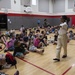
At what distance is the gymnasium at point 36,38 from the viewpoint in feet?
18.8

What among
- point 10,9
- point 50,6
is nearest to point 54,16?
point 50,6

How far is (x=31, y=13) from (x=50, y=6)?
5.16 metres

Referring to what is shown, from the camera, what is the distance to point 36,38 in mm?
9195

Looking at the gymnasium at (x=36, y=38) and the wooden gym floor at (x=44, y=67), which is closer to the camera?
the wooden gym floor at (x=44, y=67)

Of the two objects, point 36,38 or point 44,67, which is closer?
point 44,67

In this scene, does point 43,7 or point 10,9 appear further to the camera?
point 43,7

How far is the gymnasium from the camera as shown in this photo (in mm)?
5727

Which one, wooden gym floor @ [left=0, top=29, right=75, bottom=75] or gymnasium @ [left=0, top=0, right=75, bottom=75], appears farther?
gymnasium @ [left=0, top=0, right=75, bottom=75]

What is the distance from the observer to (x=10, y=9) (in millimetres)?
21047

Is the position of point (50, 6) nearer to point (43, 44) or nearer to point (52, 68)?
point (43, 44)

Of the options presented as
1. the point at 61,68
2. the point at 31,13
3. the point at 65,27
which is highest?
the point at 31,13

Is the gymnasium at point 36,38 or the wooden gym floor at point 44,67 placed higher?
the gymnasium at point 36,38

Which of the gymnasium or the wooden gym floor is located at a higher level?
the gymnasium

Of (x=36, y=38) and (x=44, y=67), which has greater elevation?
(x=36, y=38)
